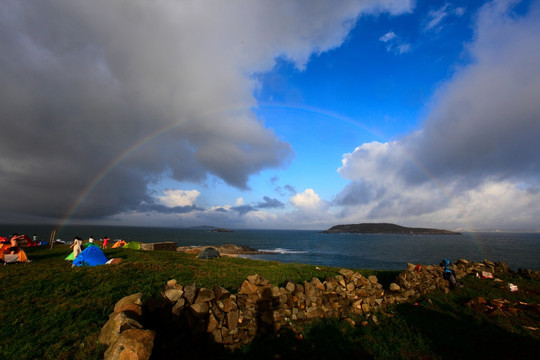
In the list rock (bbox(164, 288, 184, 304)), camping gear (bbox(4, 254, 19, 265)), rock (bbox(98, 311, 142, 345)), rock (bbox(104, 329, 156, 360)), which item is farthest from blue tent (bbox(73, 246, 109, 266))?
rock (bbox(104, 329, 156, 360))

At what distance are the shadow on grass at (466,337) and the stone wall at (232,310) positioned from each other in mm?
2008

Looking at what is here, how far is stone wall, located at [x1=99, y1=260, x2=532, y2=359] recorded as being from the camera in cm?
705

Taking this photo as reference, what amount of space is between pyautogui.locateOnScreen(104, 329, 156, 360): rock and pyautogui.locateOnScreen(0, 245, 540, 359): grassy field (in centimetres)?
139

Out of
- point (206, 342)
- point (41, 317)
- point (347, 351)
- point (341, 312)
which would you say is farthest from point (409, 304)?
point (41, 317)

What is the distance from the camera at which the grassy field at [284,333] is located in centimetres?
756

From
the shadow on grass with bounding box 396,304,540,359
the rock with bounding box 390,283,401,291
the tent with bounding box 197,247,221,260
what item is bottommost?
the shadow on grass with bounding box 396,304,540,359

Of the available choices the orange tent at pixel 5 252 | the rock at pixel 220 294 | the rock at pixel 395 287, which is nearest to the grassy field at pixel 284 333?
the rock at pixel 395 287

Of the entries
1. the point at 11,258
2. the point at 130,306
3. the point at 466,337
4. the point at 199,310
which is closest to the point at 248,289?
the point at 199,310

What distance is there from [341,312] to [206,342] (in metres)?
7.24

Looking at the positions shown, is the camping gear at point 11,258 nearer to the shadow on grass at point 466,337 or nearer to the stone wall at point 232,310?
the stone wall at point 232,310

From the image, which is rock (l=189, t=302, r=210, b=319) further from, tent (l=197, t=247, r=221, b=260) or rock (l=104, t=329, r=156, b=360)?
tent (l=197, t=247, r=221, b=260)

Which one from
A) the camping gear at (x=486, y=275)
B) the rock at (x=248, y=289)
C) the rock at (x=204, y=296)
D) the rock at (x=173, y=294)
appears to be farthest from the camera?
the camping gear at (x=486, y=275)

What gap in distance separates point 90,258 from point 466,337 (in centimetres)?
2402

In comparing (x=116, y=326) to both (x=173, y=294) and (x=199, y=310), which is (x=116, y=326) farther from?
(x=199, y=310)
